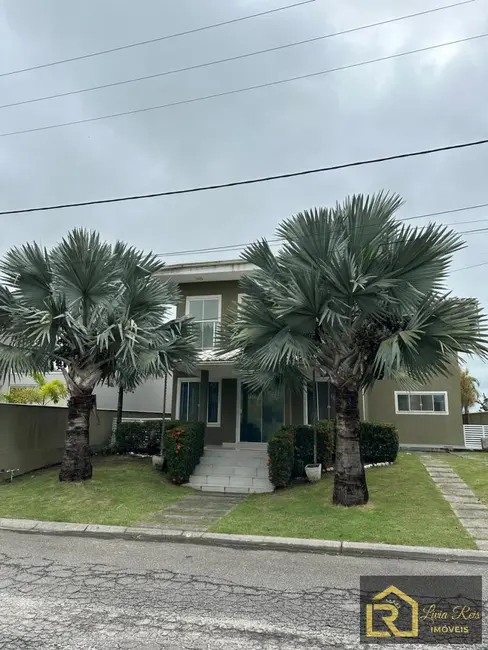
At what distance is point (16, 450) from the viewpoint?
12891 millimetres

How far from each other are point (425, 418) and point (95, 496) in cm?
1255

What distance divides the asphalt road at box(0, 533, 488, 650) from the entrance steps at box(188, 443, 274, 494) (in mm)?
4801

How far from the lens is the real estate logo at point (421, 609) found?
13.7ft

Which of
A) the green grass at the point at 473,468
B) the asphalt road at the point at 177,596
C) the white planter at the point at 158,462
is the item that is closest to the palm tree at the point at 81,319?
the white planter at the point at 158,462

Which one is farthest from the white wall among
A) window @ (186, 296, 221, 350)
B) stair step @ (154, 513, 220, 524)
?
stair step @ (154, 513, 220, 524)

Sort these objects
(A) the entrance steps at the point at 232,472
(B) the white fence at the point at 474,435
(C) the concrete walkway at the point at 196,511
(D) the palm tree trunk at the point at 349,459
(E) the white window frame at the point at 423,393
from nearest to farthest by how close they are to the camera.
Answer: (C) the concrete walkway at the point at 196,511 < (D) the palm tree trunk at the point at 349,459 < (A) the entrance steps at the point at 232,472 < (E) the white window frame at the point at 423,393 < (B) the white fence at the point at 474,435

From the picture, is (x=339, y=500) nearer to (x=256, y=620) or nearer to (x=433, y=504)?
(x=433, y=504)

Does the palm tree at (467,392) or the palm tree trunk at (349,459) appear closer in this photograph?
the palm tree trunk at (349,459)

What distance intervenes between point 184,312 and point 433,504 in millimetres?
10797

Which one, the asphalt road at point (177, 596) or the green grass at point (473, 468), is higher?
the green grass at point (473, 468)

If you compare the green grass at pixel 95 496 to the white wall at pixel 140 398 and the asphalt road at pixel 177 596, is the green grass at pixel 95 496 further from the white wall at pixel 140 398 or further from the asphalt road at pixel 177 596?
the white wall at pixel 140 398

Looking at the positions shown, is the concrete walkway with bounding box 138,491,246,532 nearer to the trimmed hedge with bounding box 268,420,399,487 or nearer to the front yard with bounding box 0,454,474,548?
Result: the front yard with bounding box 0,454,474,548

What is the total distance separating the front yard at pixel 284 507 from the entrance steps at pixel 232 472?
0.82m

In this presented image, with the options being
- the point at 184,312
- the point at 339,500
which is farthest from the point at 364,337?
the point at 184,312
